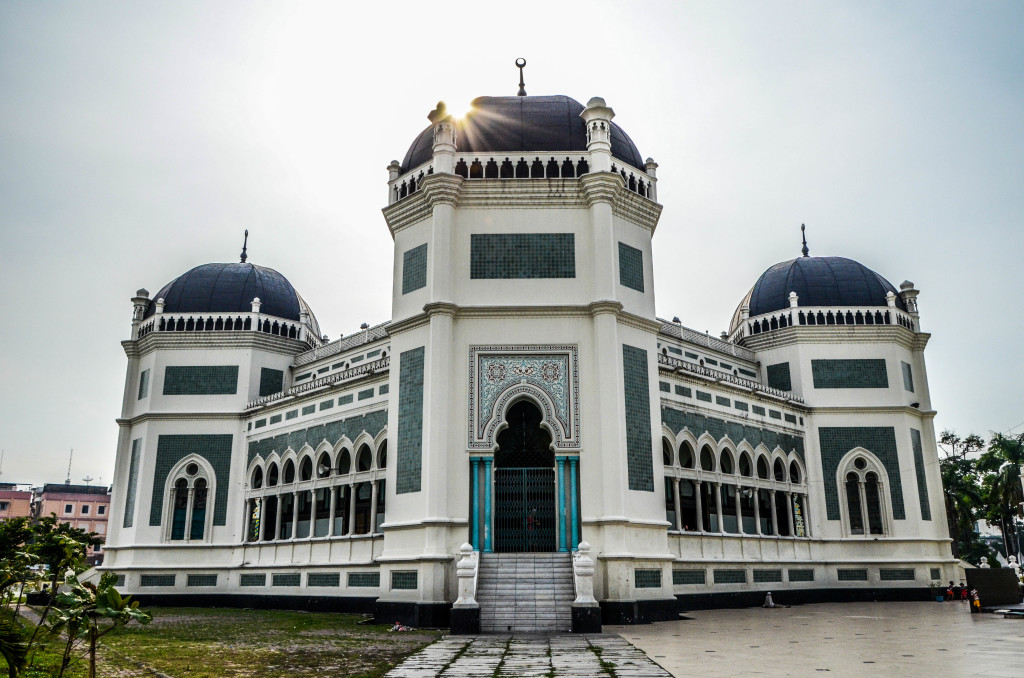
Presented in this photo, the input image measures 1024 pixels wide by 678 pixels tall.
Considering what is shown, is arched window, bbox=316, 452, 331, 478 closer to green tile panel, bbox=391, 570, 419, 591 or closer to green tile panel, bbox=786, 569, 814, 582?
green tile panel, bbox=391, 570, 419, 591

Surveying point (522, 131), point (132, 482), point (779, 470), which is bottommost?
point (132, 482)

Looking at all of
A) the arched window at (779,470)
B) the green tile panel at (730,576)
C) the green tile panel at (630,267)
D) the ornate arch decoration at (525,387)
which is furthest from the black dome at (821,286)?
the ornate arch decoration at (525,387)

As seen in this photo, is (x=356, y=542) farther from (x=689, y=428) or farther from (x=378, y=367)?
(x=689, y=428)

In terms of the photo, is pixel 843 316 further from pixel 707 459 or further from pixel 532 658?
pixel 532 658

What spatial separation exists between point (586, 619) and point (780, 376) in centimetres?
1934

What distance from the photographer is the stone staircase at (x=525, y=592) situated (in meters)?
18.0

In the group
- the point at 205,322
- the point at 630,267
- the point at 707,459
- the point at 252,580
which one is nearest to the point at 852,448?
the point at 707,459

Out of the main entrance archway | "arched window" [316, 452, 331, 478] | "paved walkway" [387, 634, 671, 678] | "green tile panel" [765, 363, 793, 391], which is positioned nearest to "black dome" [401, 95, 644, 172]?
the main entrance archway

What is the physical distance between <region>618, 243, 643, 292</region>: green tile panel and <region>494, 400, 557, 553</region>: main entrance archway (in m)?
4.47

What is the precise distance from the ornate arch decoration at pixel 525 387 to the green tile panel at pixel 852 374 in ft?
50.4

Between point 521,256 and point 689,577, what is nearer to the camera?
point 521,256

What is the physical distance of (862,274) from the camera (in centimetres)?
3475

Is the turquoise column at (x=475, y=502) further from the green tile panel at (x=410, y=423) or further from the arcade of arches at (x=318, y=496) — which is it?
the arcade of arches at (x=318, y=496)

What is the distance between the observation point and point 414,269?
23266mm
